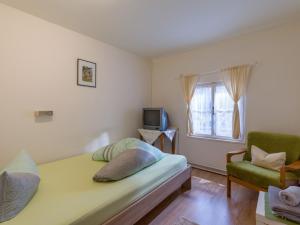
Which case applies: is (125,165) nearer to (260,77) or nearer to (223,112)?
(223,112)

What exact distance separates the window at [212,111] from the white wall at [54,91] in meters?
1.51

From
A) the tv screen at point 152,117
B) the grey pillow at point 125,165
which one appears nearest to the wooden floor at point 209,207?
the grey pillow at point 125,165

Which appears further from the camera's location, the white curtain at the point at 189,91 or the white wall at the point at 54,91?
the white curtain at the point at 189,91

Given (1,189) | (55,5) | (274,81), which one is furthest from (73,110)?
(274,81)

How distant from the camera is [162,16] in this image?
2.40 m

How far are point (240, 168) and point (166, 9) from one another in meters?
2.30

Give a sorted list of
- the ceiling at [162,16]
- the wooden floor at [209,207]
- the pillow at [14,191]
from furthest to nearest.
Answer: the ceiling at [162,16] → the wooden floor at [209,207] → the pillow at [14,191]

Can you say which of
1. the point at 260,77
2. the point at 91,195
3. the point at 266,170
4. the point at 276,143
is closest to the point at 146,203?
the point at 91,195

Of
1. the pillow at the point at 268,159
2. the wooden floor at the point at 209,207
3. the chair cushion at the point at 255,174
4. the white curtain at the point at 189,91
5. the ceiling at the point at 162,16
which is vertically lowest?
the wooden floor at the point at 209,207

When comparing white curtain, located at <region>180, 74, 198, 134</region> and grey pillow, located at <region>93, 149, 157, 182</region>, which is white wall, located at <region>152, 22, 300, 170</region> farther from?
grey pillow, located at <region>93, 149, 157, 182</region>

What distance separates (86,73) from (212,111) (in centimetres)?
246

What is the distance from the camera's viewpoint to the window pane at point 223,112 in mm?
3223

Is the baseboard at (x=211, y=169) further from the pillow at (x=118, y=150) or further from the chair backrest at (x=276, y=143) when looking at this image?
the pillow at (x=118, y=150)

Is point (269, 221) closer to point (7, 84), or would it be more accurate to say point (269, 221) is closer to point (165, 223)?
point (165, 223)
